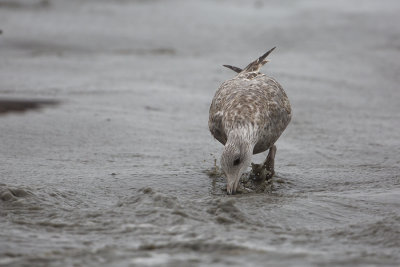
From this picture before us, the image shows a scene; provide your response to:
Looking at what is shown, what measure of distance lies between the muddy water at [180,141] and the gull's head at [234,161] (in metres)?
0.20

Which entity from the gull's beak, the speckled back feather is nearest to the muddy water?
the gull's beak

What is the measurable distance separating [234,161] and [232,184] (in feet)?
0.78

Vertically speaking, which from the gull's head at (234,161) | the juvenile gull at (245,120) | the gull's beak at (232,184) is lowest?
the gull's beak at (232,184)

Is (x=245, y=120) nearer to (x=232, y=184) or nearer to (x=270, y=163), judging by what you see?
(x=232, y=184)

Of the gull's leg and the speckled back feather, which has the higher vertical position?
the speckled back feather

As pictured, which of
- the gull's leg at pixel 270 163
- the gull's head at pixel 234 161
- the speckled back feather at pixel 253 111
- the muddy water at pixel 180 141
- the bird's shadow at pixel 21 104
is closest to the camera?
the muddy water at pixel 180 141

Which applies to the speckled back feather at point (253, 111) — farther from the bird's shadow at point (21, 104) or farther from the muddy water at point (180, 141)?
the bird's shadow at point (21, 104)

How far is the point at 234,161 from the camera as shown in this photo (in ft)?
20.4

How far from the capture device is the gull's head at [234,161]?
244 inches

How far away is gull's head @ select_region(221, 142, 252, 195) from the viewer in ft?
20.3

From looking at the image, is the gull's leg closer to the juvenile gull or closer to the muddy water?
the juvenile gull

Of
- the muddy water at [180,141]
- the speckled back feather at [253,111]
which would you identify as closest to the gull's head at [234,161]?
the muddy water at [180,141]

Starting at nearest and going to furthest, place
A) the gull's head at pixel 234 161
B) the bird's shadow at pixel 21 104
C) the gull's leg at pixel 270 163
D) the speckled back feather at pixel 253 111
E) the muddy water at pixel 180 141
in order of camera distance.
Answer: the muddy water at pixel 180 141 → the gull's head at pixel 234 161 → the speckled back feather at pixel 253 111 → the gull's leg at pixel 270 163 → the bird's shadow at pixel 21 104

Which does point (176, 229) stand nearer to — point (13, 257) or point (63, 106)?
point (13, 257)
